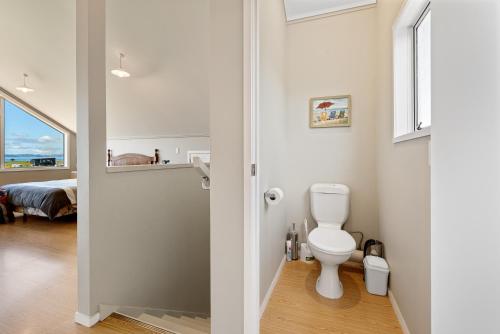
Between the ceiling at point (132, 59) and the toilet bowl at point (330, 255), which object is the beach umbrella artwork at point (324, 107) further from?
the ceiling at point (132, 59)

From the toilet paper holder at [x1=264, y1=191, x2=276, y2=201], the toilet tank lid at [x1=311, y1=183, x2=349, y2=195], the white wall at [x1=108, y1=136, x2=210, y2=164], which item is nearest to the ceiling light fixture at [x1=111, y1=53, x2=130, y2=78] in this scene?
the white wall at [x1=108, y1=136, x2=210, y2=164]

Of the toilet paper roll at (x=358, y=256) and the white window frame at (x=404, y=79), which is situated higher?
the white window frame at (x=404, y=79)

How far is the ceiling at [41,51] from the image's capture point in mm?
2928

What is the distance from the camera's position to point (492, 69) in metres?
0.64

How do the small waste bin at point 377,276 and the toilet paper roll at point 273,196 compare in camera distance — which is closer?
the toilet paper roll at point 273,196

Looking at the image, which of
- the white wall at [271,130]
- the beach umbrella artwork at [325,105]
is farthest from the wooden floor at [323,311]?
the beach umbrella artwork at [325,105]

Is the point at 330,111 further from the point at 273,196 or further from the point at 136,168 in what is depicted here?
the point at 136,168

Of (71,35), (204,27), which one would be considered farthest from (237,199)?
(71,35)

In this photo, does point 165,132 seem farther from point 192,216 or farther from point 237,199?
point 237,199

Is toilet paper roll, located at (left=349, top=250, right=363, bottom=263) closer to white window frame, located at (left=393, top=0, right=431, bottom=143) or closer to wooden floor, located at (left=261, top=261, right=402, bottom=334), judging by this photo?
wooden floor, located at (left=261, top=261, right=402, bottom=334)

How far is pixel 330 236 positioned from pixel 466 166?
1283 millimetres

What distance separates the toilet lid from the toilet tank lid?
1.37 ft

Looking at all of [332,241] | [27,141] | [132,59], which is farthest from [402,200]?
[27,141]

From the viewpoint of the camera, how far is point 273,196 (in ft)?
5.23
